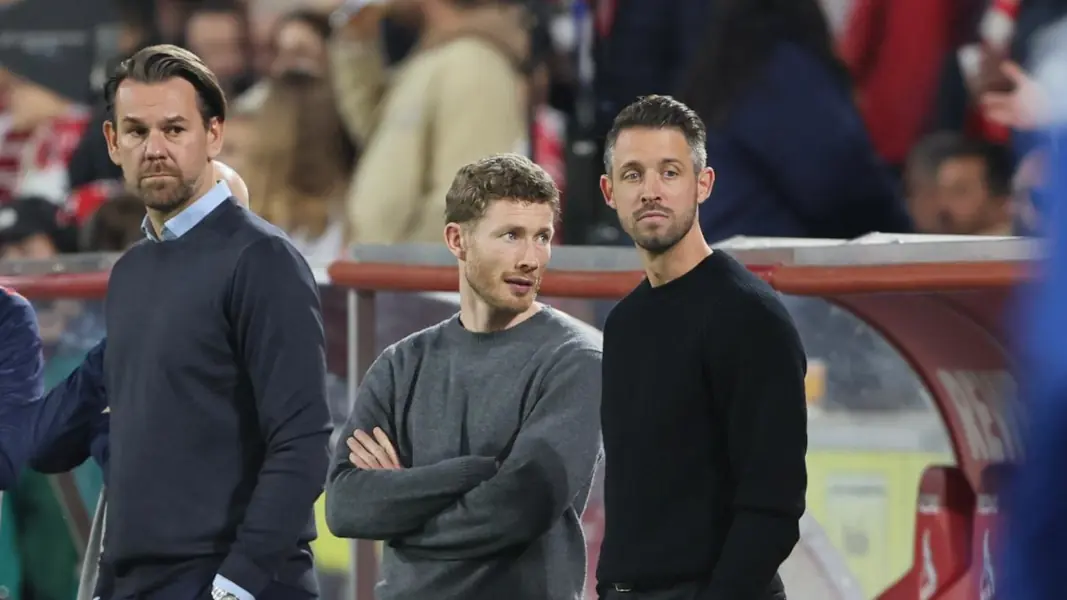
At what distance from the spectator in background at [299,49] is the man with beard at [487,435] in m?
4.47

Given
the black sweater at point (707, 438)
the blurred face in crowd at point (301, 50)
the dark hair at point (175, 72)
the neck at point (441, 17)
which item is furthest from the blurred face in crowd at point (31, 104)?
the black sweater at point (707, 438)

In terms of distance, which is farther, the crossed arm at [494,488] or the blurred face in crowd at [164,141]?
the blurred face in crowd at [164,141]

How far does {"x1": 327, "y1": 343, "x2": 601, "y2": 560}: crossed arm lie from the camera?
9.23ft

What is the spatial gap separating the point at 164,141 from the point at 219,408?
1.40ft

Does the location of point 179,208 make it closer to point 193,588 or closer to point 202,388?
point 202,388

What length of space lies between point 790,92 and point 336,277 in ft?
5.59

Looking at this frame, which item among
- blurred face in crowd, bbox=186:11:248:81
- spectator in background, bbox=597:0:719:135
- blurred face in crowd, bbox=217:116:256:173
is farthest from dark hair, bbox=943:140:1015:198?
blurred face in crowd, bbox=186:11:248:81

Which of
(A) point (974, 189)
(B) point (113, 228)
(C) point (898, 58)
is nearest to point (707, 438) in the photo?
(A) point (974, 189)

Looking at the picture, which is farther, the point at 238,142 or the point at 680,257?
the point at 238,142

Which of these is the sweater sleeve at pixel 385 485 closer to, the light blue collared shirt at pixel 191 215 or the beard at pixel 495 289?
the beard at pixel 495 289

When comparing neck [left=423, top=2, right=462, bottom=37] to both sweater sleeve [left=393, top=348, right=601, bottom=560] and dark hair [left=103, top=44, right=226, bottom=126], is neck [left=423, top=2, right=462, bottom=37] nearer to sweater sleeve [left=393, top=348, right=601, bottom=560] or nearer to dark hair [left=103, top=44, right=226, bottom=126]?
dark hair [left=103, top=44, right=226, bottom=126]

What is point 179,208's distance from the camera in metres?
2.96

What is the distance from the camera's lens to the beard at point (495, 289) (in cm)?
289

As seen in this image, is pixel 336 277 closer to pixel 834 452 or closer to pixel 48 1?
pixel 834 452
